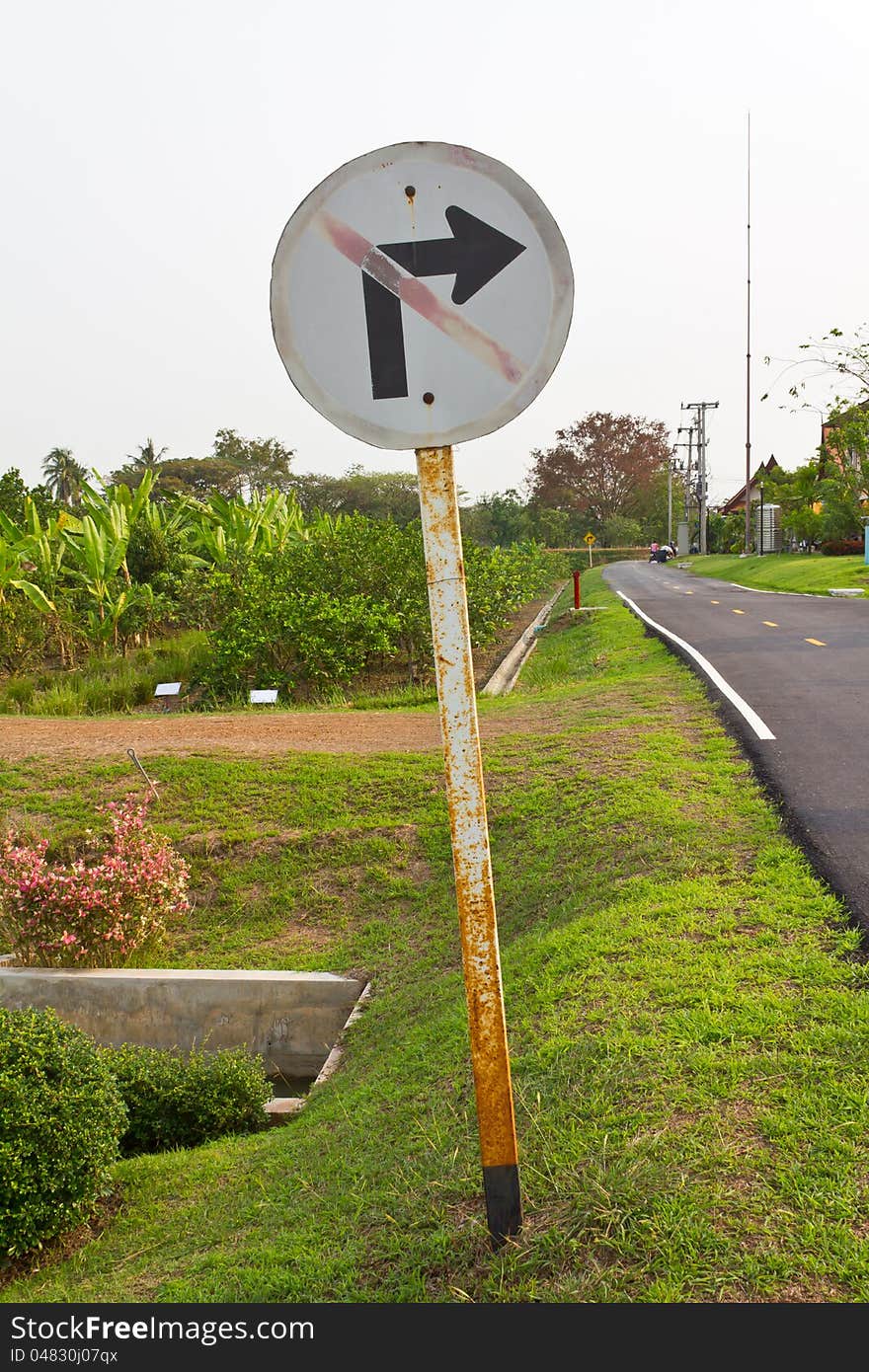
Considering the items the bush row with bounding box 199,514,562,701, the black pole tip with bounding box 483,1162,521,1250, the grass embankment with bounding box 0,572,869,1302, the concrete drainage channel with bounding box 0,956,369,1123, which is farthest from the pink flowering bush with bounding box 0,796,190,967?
the bush row with bounding box 199,514,562,701

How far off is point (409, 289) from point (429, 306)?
0.21ft

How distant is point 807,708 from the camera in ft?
30.2

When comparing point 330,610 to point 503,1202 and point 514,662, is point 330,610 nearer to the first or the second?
point 514,662

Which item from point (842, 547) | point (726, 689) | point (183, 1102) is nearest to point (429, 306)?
point (183, 1102)

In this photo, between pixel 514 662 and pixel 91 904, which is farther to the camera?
pixel 514 662

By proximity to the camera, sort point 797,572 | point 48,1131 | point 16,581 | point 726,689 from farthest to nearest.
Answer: point 797,572 < point 16,581 < point 726,689 < point 48,1131

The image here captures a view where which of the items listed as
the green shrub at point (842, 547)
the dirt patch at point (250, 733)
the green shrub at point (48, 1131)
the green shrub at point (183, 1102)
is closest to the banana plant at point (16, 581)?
the dirt patch at point (250, 733)

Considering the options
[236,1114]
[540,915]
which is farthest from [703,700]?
[236,1114]

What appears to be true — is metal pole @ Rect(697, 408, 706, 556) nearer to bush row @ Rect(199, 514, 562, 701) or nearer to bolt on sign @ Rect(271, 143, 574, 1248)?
bush row @ Rect(199, 514, 562, 701)

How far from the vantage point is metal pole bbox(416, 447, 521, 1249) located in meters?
2.70

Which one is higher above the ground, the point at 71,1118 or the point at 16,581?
the point at 16,581

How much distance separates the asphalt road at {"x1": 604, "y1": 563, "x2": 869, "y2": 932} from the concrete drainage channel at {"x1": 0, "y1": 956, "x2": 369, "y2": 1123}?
2713 mm

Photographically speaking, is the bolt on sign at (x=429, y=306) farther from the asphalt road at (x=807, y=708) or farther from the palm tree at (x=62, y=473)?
the palm tree at (x=62, y=473)

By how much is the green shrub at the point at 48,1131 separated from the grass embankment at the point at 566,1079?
165 mm
